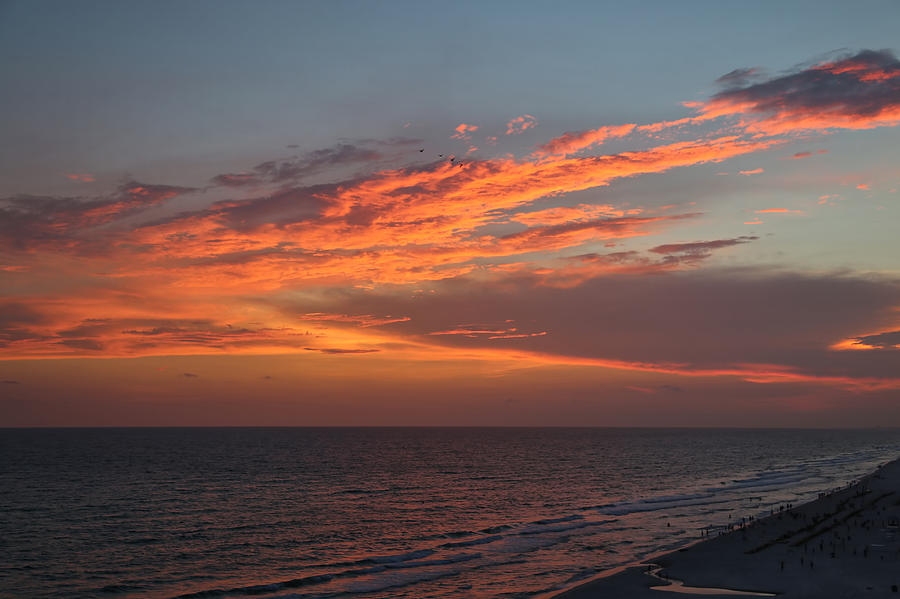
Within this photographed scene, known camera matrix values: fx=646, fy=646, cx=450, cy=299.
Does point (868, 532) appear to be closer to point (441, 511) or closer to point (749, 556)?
point (749, 556)

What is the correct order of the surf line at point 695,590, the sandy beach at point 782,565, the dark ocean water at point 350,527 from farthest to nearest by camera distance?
the dark ocean water at point 350,527 < the surf line at point 695,590 < the sandy beach at point 782,565

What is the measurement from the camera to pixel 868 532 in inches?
1479

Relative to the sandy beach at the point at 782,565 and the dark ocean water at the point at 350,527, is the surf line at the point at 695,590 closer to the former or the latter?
the sandy beach at the point at 782,565

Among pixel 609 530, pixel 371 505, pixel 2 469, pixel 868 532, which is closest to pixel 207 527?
pixel 371 505

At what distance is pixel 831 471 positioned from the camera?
9956 cm

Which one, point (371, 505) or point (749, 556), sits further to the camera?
point (371, 505)

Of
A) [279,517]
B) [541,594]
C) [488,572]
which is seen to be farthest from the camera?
[279,517]

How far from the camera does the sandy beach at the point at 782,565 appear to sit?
27.9m

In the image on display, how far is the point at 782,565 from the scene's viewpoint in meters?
31.2

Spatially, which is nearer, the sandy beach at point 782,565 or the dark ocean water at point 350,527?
the sandy beach at point 782,565

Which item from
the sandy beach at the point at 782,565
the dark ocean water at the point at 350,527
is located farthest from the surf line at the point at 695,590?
the dark ocean water at the point at 350,527

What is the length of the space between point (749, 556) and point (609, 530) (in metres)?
15.2

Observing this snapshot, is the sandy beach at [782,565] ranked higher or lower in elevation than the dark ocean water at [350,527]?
higher

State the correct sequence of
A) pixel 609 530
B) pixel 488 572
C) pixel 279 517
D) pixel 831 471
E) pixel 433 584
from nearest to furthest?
1. pixel 433 584
2. pixel 488 572
3. pixel 609 530
4. pixel 279 517
5. pixel 831 471
